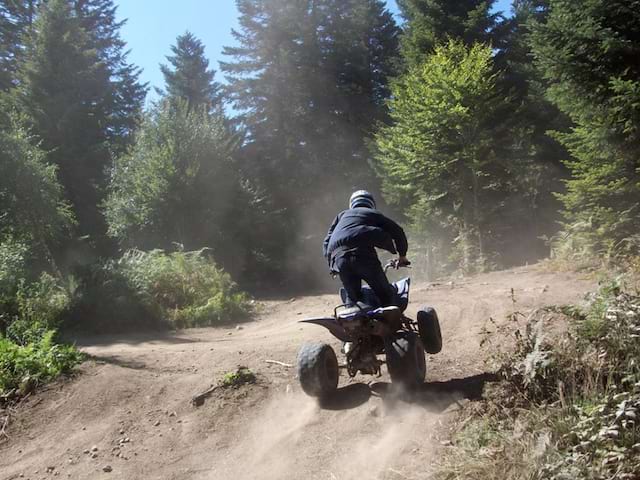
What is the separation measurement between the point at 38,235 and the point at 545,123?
17947mm

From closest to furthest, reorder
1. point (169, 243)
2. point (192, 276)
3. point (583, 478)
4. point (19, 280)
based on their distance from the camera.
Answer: point (583, 478), point (19, 280), point (192, 276), point (169, 243)

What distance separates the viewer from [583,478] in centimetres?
321

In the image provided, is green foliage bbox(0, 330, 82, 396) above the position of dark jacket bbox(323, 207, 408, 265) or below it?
below

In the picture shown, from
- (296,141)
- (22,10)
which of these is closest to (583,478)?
(296,141)

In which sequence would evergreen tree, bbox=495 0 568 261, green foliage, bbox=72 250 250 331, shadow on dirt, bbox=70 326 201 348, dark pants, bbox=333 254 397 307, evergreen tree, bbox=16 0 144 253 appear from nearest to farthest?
1. dark pants, bbox=333 254 397 307
2. shadow on dirt, bbox=70 326 201 348
3. green foliage, bbox=72 250 250 331
4. evergreen tree, bbox=495 0 568 261
5. evergreen tree, bbox=16 0 144 253

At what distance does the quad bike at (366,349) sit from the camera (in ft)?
15.3

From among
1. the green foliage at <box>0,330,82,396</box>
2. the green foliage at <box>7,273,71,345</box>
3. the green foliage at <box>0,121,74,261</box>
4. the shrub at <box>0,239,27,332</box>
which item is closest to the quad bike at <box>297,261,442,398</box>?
the green foliage at <box>0,330,82,396</box>

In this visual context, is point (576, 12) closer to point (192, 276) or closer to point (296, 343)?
point (296, 343)

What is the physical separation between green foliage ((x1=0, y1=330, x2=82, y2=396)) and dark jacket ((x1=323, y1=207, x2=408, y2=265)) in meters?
3.67

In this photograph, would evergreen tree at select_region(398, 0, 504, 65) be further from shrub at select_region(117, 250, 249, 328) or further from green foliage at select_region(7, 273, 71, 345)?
green foliage at select_region(7, 273, 71, 345)

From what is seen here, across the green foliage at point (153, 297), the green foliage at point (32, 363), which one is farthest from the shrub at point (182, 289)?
the green foliage at point (32, 363)

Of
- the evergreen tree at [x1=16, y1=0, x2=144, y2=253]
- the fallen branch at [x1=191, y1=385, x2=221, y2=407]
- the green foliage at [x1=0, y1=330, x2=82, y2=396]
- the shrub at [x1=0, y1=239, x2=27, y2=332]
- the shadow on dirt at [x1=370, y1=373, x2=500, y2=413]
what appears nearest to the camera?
the shadow on dirt at [x1=370, y1=373, x2=500, y2=413]

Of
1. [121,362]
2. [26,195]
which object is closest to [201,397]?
[121,362]

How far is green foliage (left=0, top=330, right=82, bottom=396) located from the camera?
5.90 meters
